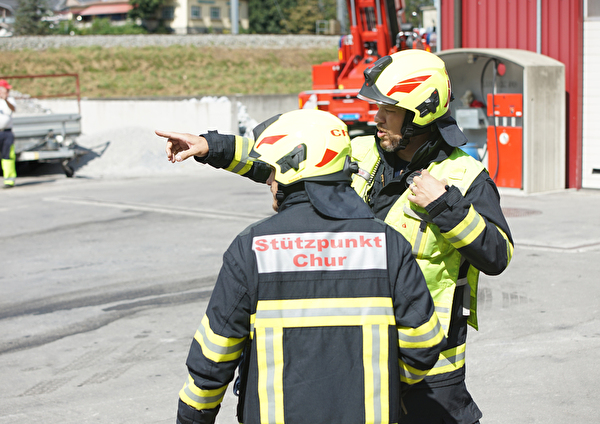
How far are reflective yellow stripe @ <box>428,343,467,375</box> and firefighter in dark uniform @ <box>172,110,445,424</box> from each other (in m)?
0.59

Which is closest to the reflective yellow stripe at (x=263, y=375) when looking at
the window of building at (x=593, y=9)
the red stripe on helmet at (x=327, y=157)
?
the red stripe on helmet at (x=327, y=157)

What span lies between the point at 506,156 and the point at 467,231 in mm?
A: 10316

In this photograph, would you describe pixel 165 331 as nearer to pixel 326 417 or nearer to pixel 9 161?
pixel 326 417

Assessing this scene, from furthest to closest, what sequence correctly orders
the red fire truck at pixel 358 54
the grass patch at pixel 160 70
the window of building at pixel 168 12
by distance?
the window of building at pixel 168 12
the grass patch at pixel 160 70
the red fire truck at pixel 358 54

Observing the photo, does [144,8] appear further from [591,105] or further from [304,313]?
[304,313]

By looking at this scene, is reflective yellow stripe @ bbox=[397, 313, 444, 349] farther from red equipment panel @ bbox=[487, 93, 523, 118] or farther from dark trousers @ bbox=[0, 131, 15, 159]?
dark trousers @ bbox=[0, 131, 15, 159]

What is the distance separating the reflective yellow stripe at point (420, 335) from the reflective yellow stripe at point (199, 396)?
584 mm

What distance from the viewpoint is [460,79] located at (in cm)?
1366

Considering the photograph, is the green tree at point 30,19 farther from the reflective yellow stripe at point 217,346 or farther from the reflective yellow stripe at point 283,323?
the reflective yellow stripe at point 283,323

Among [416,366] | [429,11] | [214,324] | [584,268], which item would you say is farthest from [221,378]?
[429,11]

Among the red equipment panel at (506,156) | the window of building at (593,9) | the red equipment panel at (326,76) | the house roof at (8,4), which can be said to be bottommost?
the red equipment panel at (506,156)

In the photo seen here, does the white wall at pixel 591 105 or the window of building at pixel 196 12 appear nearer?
the white wall at pixel 591 105

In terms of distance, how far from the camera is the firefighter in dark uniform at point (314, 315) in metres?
2.16

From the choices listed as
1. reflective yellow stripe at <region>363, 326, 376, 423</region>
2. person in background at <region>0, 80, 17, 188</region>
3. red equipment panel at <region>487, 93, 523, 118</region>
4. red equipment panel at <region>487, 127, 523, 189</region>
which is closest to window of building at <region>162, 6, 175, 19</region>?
person in background at <region>0, 80, 17, 188</region>
